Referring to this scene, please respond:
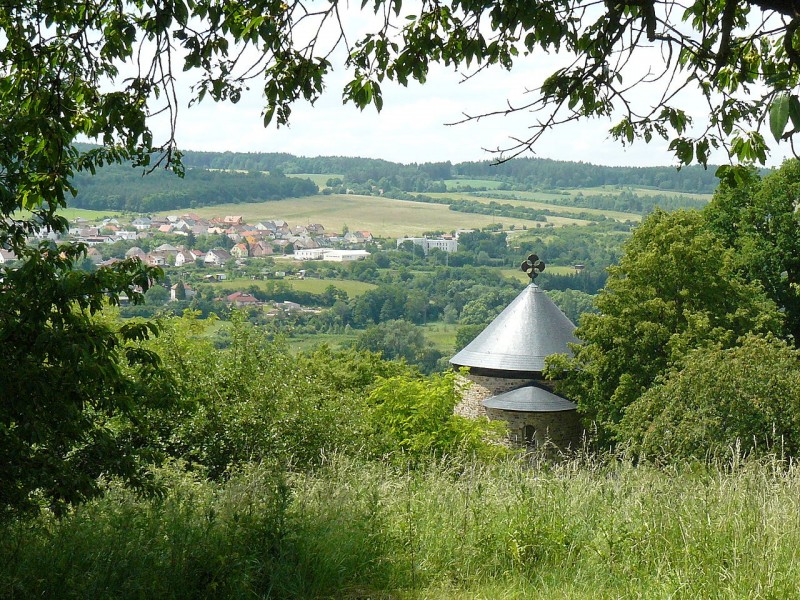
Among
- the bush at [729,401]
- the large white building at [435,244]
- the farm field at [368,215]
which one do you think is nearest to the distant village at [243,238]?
the large white building at [435,244]

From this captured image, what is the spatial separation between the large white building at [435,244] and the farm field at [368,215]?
8.15m

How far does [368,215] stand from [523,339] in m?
113

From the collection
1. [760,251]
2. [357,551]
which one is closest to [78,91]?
[357,551]

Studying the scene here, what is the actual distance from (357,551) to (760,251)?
25429mm

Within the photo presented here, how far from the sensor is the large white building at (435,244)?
375 ft

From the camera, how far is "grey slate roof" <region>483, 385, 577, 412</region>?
2469 centimetres

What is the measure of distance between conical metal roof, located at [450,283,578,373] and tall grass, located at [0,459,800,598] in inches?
815

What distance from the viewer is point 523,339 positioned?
86.7ft

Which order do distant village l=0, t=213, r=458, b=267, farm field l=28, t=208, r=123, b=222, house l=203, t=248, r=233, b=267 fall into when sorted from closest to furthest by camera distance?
distant village l=0, t=213, r=458, b=267 < house l=203, t=248, r=233, b=267 < farm field l=28, t=208, r=123, b=222

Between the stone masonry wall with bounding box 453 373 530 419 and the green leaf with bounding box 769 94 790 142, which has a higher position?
the green leaf with bounding box 769 94 790 142

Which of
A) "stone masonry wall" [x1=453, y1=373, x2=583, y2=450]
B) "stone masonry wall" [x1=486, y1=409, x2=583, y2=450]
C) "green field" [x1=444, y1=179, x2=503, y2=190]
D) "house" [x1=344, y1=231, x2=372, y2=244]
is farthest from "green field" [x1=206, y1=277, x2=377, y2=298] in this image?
"green field" [x1=444, y1=179, x2=503, y2=190]

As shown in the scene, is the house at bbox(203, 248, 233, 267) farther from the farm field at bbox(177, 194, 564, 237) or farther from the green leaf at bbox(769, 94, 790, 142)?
the green leaf at bbox(769, 94, 790, 142)

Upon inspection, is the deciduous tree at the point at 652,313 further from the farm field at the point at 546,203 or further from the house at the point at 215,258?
the farm field at the point at 546,203

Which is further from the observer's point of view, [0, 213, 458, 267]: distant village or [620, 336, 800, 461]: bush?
[0, 213, 458, 267]: distant village
